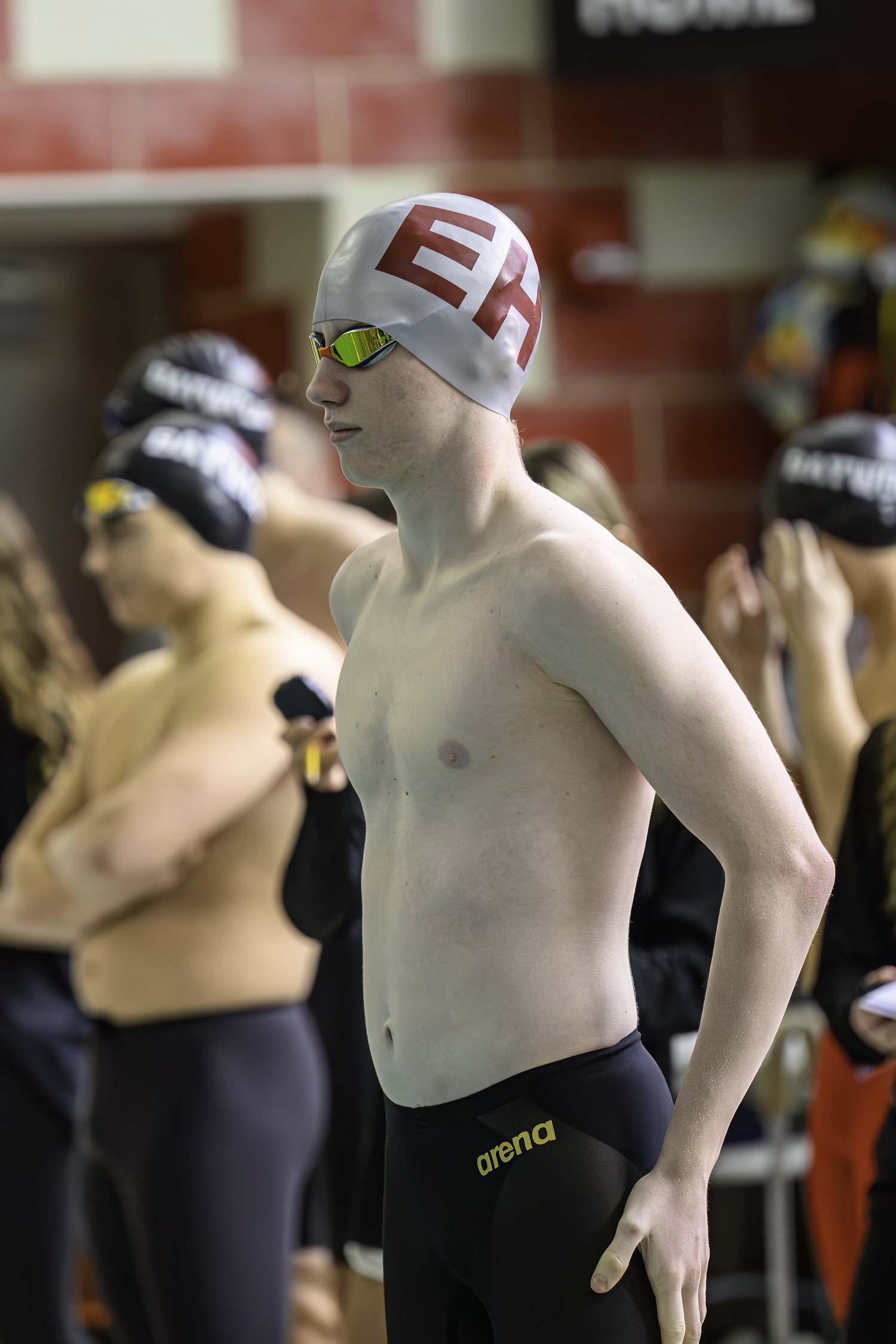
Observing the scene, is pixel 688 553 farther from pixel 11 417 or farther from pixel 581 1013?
pixel 581 1013

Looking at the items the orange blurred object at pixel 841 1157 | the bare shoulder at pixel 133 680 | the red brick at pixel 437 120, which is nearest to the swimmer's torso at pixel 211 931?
the bare shoulder at pixel 133 680

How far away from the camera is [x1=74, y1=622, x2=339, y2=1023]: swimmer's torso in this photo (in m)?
2.51

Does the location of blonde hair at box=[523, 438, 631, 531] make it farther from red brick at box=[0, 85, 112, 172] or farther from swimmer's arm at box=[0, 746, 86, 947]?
red brick at box=[0, 85, 112, 172]

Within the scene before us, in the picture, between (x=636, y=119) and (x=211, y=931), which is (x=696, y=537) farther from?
(x=211, y=931)

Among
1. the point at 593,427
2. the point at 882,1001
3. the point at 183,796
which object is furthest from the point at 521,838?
the point at 593,427

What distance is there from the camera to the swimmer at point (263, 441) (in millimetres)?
3334

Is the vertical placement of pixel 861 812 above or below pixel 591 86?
below

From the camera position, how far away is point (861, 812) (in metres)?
2.21

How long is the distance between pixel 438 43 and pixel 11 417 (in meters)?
1.70

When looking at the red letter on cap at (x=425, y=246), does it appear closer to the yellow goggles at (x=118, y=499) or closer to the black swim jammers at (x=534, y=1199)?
the black swim jammers at (x=534, y=1199)

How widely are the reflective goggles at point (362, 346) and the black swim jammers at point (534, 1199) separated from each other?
1.93ft

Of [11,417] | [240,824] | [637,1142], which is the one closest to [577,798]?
[637,1142]

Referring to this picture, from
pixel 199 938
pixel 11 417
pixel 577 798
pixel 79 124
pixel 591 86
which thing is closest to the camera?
pixel 577 798

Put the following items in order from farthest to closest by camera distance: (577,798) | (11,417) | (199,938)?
(11,417) → (199,938) → (577,798)
